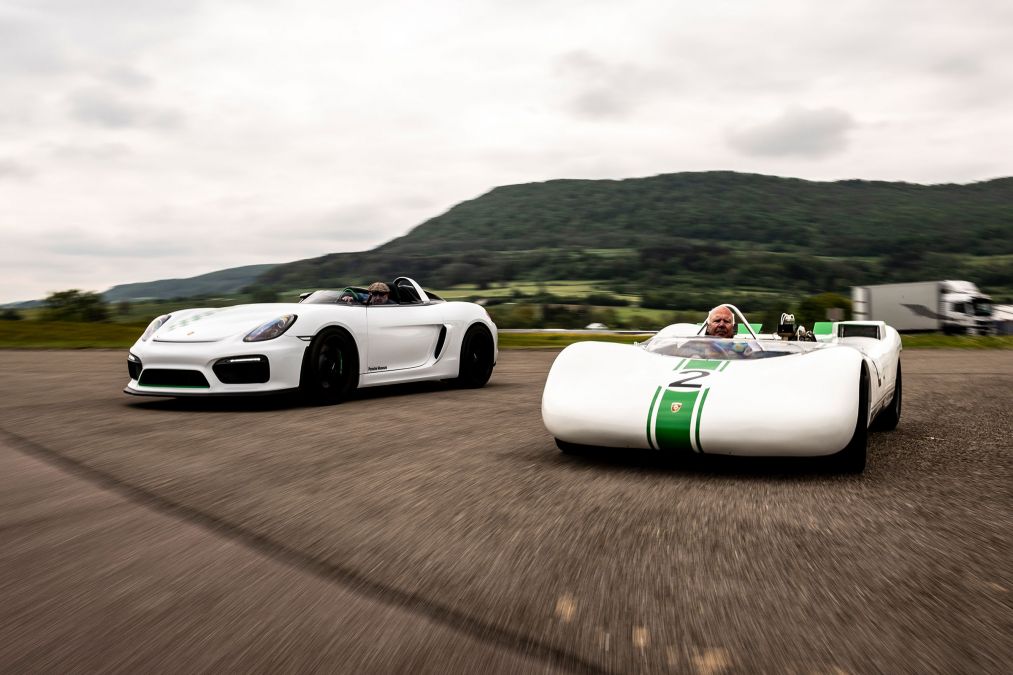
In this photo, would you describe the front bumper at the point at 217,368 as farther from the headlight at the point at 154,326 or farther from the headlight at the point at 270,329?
the headlight at the point at 154,326

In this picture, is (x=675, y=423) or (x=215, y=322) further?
(x=215, y=322)

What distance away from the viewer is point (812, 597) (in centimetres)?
262

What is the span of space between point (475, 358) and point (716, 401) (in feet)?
20.2

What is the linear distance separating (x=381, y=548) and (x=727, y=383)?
7.82 ft

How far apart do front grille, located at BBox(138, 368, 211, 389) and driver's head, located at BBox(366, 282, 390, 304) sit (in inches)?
85.8

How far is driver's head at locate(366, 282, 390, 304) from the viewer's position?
9.52 metres

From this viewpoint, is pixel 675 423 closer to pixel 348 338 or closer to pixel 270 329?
pixel 270 329

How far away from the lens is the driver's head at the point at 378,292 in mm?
9516

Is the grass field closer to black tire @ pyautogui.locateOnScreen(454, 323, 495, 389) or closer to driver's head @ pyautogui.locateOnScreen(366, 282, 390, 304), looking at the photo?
black tire @ pyautogui.locateOnScreen(454, 323, 495, 389)

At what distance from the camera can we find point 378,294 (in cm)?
957

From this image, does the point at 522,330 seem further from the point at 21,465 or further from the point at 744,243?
the point at 744,243

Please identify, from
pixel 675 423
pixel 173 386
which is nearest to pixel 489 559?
pixel 675 423

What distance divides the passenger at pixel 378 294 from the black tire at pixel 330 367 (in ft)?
2.72

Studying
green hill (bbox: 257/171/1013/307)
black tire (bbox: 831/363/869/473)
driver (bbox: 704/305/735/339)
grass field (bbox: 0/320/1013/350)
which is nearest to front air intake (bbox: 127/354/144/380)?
driver (bbox: 704/305/735/339)
